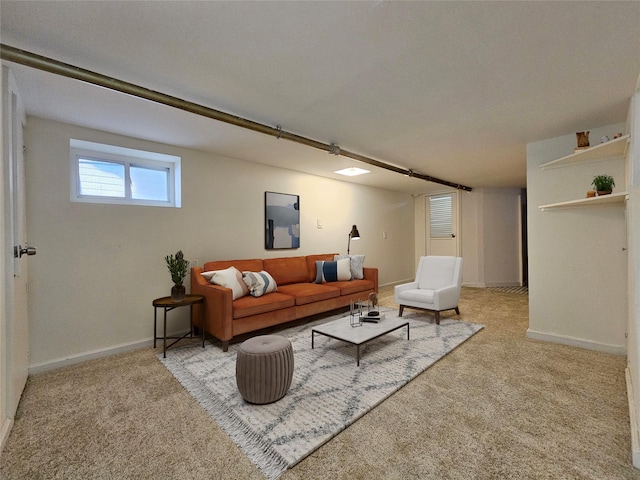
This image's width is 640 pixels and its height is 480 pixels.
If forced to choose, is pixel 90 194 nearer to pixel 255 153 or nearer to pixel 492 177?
pixel 255 153

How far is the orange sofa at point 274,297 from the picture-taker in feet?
9.94

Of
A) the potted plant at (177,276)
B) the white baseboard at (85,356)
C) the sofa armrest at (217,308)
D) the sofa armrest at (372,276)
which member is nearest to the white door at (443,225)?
the sofa armrest at (372,276)

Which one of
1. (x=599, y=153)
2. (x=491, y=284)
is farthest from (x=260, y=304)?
(x=491, y=284)

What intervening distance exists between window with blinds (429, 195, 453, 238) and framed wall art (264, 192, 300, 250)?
4048 millimetres

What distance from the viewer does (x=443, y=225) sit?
23.4ft

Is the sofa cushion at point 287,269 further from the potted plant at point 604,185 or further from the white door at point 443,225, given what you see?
the white door at point 443,225

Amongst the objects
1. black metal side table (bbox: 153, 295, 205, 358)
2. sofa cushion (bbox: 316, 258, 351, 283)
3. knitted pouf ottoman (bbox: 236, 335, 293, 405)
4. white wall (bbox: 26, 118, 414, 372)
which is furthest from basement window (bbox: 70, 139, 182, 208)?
knitted pouf ottoman (bbox: 236, 335, 293, 405)

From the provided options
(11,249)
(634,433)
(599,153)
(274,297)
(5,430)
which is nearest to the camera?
(634,433)

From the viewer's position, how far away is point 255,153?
3.84 meters

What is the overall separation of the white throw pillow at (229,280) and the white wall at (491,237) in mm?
5535

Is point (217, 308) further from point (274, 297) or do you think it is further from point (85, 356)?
point (85, 356)

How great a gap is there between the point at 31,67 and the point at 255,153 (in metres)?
2.24

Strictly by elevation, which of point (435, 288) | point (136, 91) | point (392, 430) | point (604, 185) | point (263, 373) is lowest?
point (392, 430)

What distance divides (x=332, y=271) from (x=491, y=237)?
4368mm
